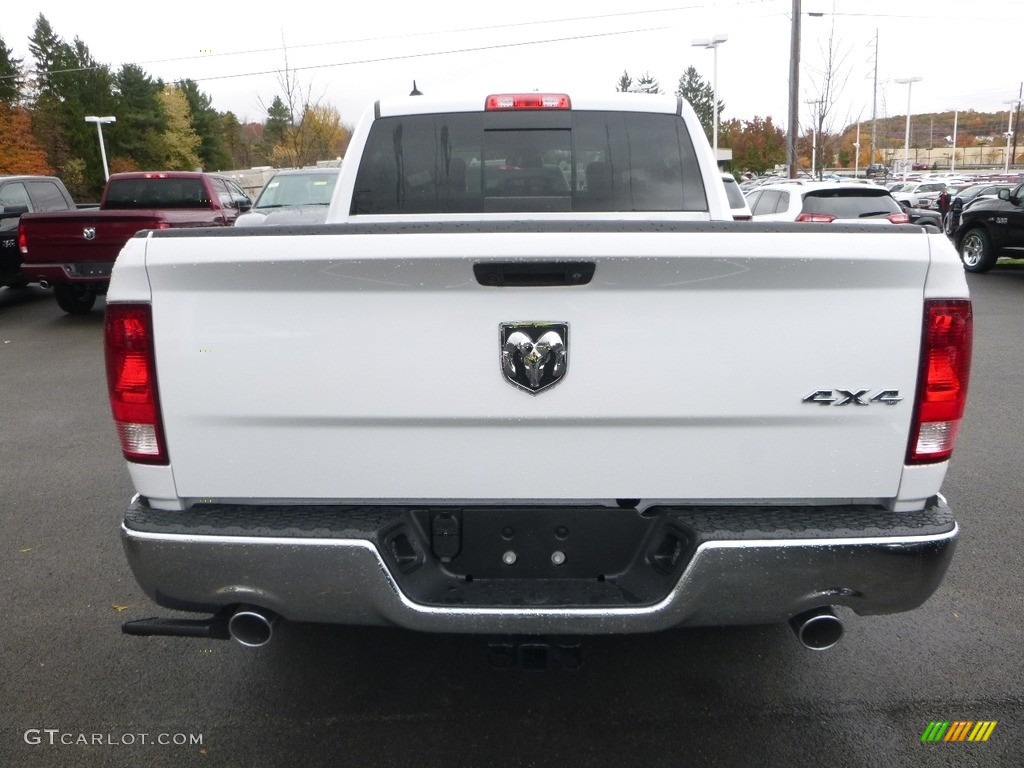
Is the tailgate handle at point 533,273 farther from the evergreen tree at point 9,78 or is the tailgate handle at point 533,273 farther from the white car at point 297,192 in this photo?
the evergreen tree at point 9,78

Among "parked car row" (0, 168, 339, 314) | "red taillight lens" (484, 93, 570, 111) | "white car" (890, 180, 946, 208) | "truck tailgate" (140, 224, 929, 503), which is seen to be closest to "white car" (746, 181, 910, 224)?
"parked car row" (0, 168, 339, 314)

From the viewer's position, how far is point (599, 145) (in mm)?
4012

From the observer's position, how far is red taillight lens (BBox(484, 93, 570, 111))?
4.03 meters

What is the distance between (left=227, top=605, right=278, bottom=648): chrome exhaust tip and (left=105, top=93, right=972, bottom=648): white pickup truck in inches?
0.8

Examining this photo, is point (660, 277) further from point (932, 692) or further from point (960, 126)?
point (960, 126)

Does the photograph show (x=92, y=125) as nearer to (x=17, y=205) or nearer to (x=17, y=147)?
(x=17, y=147)

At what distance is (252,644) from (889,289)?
2045 millimetres

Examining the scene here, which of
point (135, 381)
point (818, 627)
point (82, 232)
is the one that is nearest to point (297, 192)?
point (82, 232)

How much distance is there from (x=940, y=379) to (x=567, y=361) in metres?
0.99

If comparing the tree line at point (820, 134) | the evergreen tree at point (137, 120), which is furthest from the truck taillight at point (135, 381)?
the evergreen tree at point (137, 120)

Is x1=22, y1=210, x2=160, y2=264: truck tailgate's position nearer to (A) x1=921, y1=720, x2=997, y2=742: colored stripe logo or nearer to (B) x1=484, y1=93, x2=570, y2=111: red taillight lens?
(B) x1=484, y1=93, x2=570, y2=111: red taillight lens

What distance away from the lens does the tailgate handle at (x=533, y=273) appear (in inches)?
90.0

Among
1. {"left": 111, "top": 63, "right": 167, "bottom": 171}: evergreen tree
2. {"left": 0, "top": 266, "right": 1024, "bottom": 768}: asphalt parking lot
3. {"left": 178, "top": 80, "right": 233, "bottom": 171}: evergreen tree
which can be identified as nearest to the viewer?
{"left": 0, "top": 266, "right": 1024, "bottom": 768}: asphalt parking lot

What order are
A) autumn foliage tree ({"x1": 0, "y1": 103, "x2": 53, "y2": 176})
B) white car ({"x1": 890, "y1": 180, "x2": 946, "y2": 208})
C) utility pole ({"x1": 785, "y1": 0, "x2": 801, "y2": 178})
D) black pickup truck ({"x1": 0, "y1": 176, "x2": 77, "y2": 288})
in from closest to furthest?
1. black pickup truck ({"x1": 0, "y1": 176, "x2": 77, "y2": 288})
2. utility pole ({"x1": 785, "y1": 0, "x2": 801, "y2": 178})
3. white car ({"x1": 890, "y1": 180, "x2": 946, "y2": 208})
4. autumn foliage tree ({"x1": 0, "y1": 103, "x2": 53, "y2": 176})
